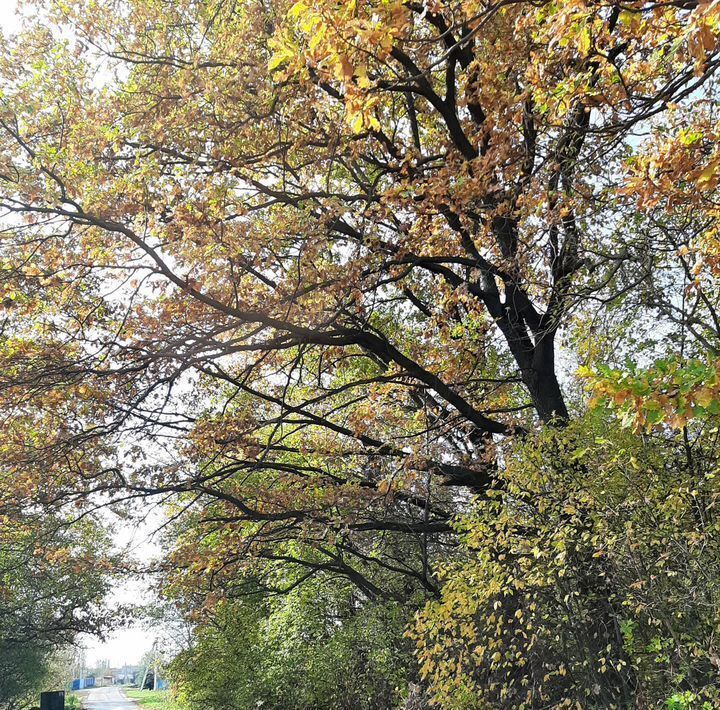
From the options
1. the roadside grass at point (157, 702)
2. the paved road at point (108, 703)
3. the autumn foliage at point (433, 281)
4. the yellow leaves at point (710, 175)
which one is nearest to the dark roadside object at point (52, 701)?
the autumn foliage at point (433, 281)

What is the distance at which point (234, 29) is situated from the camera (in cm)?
700

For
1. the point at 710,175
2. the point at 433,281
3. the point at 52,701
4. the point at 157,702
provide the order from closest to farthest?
the point at 710,175, the point at 433,281, the point at 52,701, the point at 157,702

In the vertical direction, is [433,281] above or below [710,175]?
above

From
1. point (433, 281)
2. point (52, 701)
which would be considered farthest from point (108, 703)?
point (433, 281)

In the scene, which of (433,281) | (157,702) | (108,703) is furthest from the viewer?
(108,703)

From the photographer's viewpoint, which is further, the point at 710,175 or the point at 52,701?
the point at 52,701

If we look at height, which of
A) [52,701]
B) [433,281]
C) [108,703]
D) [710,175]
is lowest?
[52,701]

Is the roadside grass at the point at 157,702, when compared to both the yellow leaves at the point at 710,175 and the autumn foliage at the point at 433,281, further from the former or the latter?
the yellow leaves at the point at 710,175

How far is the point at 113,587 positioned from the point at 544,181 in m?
21.3

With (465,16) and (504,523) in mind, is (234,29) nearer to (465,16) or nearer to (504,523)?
(465,16)

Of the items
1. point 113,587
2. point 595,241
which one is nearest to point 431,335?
point 595,241

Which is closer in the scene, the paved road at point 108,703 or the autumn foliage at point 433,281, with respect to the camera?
the autumn foliage at point 433,281

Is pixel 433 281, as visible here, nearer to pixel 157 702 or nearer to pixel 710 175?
pixel 710 175

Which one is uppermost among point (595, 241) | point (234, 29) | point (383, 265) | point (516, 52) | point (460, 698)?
point (234, 29)
